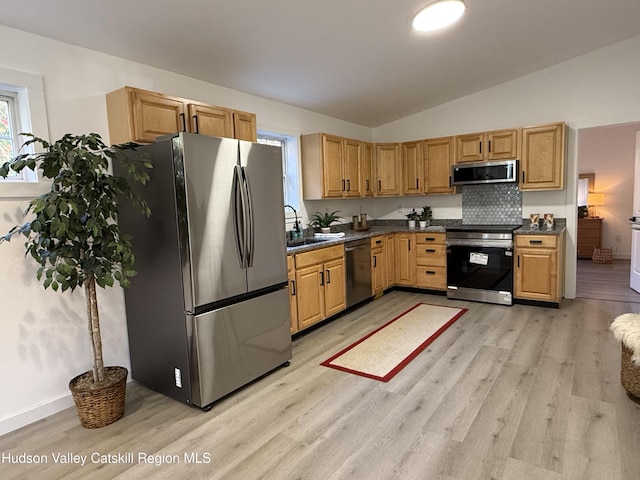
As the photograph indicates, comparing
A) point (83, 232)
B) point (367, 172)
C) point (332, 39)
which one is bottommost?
point (83, 232)

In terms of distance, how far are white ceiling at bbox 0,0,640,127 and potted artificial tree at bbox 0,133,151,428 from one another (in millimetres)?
821

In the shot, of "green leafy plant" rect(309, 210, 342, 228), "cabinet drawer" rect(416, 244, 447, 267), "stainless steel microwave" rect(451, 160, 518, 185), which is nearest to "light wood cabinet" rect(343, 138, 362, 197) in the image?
"green leafy plant" rect(309, 210, 342, 228)

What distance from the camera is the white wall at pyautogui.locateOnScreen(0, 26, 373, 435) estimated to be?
2385 mm

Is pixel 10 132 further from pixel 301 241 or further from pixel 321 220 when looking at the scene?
pixel 321 220

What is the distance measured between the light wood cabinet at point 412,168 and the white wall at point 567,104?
0.45 meters

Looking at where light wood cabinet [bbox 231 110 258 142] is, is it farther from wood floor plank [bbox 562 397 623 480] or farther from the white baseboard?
wood floor plank [bbox 562 397 623 480]

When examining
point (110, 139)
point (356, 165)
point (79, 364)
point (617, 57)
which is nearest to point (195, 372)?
point (79, 364)

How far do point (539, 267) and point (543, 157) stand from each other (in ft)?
4.23

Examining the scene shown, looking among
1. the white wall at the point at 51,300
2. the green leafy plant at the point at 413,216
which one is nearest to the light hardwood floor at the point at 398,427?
the white wall at the point at 51,300

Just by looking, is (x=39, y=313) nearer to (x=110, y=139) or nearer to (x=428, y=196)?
(x=110, y=139)

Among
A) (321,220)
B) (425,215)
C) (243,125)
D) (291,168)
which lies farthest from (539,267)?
(243,125)

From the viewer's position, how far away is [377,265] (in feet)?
16.4

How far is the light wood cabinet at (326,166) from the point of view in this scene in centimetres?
461

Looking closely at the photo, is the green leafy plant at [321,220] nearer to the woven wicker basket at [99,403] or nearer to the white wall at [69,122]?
the white wall at [69,122]
